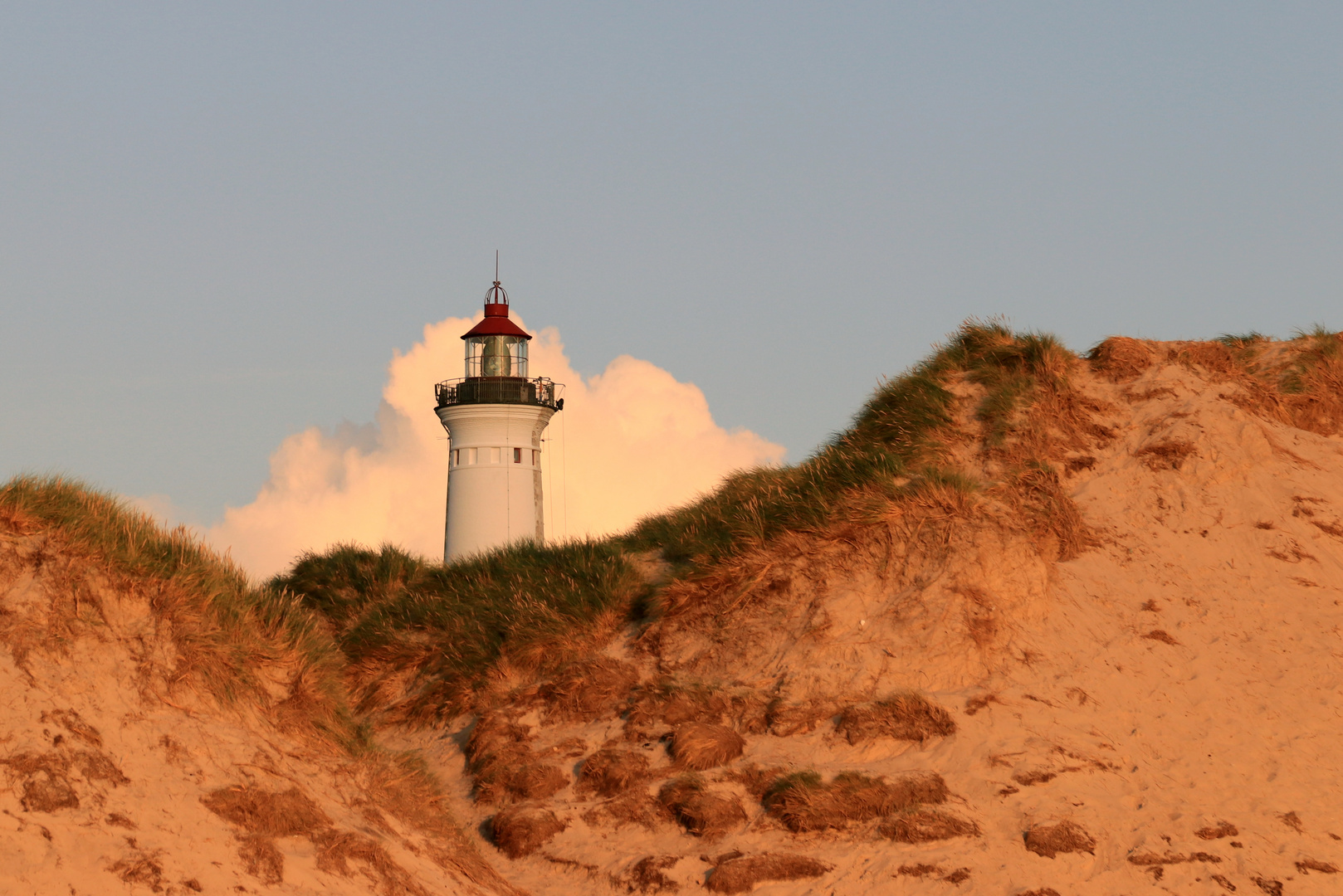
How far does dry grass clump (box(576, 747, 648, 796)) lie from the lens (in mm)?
11727

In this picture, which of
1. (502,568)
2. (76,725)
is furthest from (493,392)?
(76,725)


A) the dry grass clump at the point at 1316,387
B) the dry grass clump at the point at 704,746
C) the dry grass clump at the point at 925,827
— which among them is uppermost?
the dry grass clump at the point at 1316,387

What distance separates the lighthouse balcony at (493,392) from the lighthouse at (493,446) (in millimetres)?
22

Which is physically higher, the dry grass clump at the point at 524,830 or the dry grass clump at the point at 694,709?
the dry grass clump at the point at 694,709

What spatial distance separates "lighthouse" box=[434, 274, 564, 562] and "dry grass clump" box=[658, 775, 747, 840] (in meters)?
20.5

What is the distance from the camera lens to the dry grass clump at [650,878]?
10375 mm

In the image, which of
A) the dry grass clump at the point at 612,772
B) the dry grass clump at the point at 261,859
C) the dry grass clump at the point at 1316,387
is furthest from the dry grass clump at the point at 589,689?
the dry grass clump at the point at 1316,387

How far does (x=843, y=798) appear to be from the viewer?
1092cm

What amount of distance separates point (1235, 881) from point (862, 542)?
5.08 metres

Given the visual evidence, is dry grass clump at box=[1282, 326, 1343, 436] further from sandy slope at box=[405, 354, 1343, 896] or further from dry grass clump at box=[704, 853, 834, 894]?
dry grass clump at box=[704, 853, 834, 894]

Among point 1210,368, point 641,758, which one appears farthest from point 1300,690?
point 641,758

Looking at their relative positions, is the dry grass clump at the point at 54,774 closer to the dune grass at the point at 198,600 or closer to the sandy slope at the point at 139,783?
the sandy slope at the point at 139,783

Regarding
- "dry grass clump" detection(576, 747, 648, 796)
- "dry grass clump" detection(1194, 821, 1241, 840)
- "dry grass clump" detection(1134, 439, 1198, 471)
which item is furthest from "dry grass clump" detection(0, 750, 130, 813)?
"dry grass clump" detection(1134, 439, 1198, 471)

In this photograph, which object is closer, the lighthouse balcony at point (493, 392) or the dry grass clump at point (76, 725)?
the dry grass clump at point (76, 725)
